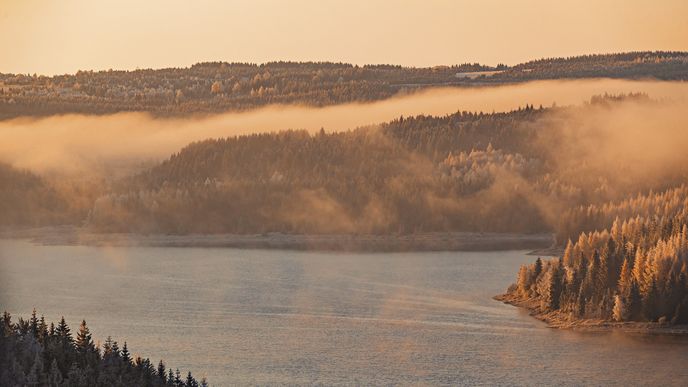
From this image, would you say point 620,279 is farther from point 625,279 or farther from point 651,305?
point 651,305

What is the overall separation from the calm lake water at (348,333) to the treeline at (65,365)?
12.3m

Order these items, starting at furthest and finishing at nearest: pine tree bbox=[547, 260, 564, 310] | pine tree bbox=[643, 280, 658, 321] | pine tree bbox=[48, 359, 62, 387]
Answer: pine tree bbox=[547, 260, 564, 310], pine tree bbox=[643, 280, 658, 321], pine tree bbox=[48, 359, 62, 387]

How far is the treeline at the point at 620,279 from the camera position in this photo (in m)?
145

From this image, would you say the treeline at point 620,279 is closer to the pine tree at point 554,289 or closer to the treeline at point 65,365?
the pine tree at point 554,289

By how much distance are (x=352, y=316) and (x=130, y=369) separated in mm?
52061

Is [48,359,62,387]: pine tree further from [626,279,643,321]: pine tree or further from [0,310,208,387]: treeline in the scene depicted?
[626,279,643,321]: pine tree

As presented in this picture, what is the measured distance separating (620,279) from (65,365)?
208 feet

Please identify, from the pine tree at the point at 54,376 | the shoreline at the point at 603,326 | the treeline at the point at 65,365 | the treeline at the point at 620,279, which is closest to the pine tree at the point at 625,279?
the treeline at the point at 620,279

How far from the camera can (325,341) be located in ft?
455

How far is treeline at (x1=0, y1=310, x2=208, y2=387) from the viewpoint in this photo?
9950cm

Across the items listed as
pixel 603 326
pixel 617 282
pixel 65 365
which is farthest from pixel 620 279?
pixel 65 365

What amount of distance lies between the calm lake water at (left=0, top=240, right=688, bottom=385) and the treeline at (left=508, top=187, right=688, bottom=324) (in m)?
4.32

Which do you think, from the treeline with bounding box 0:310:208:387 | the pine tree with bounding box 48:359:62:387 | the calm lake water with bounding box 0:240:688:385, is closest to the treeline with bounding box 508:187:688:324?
the calm lake water with bounding box 0:240:688:385

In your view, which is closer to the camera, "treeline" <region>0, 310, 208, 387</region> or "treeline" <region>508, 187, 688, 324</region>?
"treeline" <region>0, 310, 208, 387</region>
